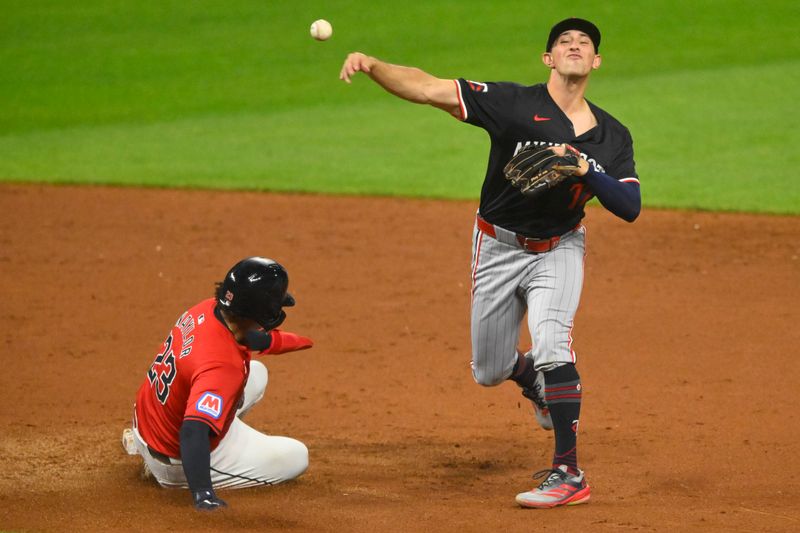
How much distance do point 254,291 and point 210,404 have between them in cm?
48

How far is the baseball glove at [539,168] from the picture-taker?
4930mm

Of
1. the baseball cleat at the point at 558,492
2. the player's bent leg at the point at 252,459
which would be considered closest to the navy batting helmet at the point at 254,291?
the player's bent leg at the point at 252,459

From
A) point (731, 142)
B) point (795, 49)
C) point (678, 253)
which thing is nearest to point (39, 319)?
point (678, 253)

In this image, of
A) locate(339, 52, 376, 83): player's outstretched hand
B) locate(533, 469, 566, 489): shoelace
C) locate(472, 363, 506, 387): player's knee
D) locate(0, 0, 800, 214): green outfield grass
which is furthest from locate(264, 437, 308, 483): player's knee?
locate(0, 0, 800, 214): green outfield grass

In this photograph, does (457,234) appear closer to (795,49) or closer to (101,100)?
(101,100)

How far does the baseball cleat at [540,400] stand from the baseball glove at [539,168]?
→ 1.23 metres

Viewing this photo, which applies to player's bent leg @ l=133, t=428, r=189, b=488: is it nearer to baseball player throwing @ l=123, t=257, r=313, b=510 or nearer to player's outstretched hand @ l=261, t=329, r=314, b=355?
baseball player throwing @ l=123, t=257, r=313, b=510

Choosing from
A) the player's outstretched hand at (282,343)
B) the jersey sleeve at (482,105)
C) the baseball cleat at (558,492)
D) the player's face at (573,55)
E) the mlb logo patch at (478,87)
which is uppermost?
the player's face at (573,55)

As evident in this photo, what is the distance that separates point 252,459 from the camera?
516cm

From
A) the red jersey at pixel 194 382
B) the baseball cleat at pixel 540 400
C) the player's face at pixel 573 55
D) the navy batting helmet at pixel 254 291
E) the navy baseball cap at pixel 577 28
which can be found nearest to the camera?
the red jersey at pixel 194 382

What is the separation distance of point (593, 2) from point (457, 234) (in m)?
13.2

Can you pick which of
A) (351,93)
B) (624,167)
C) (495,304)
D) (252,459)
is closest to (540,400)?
(495,304)

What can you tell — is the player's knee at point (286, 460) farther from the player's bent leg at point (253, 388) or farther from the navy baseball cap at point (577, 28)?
the navy baseball cap at point (577, 28)

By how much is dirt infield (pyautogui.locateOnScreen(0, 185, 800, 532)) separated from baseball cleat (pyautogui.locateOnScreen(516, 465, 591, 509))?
0.08 m
